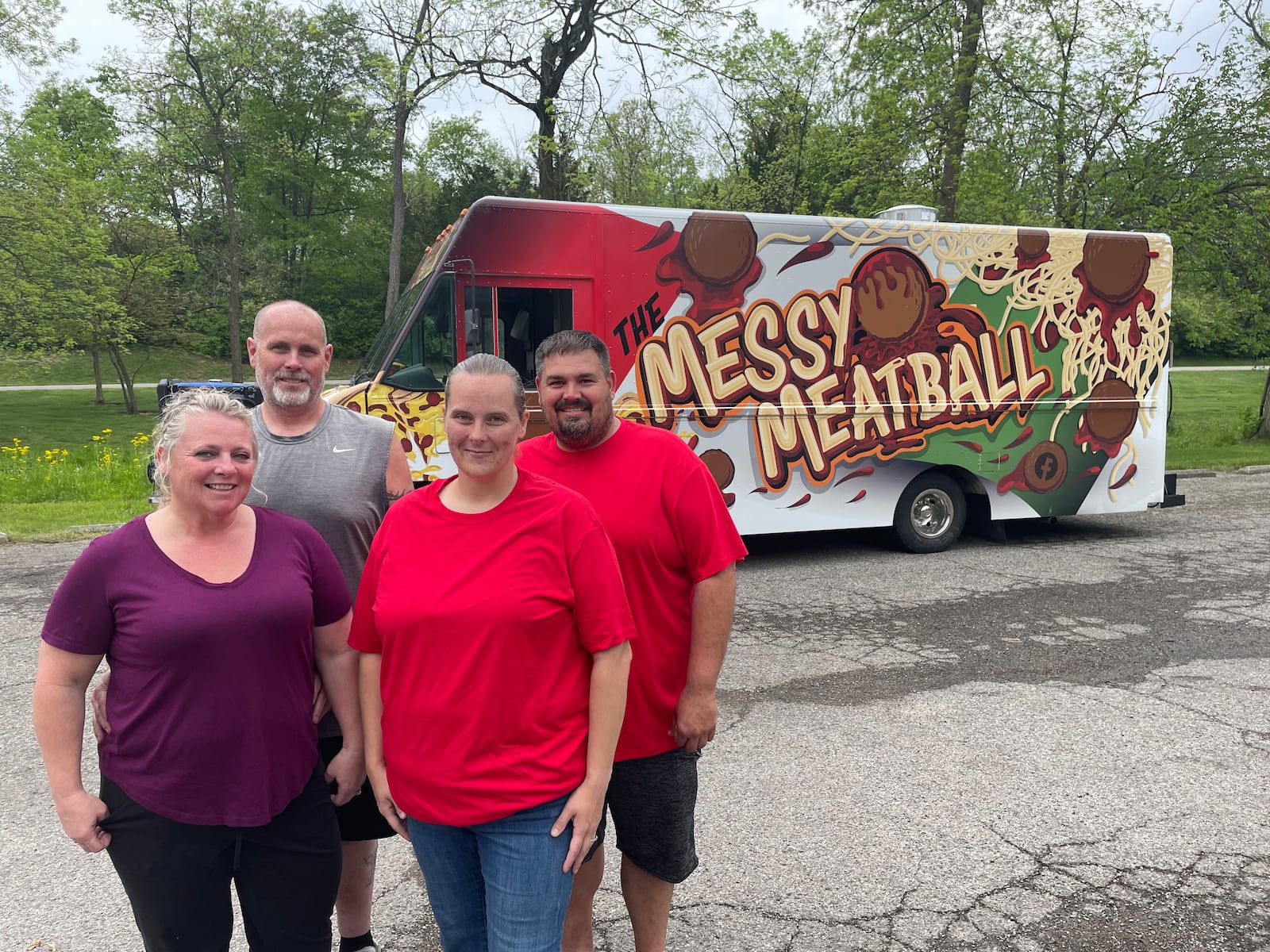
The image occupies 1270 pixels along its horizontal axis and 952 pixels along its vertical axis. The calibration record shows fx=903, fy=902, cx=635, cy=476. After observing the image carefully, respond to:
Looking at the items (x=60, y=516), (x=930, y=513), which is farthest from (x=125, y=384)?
(x=930, y=513)

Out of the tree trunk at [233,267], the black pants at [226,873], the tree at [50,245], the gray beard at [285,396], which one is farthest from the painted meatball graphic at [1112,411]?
the tree trunk at [233,267]

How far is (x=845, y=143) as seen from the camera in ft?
56.5

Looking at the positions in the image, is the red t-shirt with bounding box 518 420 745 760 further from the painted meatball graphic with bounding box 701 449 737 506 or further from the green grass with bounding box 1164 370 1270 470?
the green grass with bounding box 1164 370 1270 470

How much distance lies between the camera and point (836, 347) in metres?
8.09

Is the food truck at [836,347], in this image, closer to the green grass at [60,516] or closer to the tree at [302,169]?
the green grass at [60,516]

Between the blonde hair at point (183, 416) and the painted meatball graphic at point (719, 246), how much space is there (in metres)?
5.94

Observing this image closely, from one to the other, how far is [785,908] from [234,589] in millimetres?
2083

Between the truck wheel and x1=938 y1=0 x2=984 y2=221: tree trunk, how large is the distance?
8929mm

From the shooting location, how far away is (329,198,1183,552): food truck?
7125 mm

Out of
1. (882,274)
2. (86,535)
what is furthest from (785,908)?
(86,535)

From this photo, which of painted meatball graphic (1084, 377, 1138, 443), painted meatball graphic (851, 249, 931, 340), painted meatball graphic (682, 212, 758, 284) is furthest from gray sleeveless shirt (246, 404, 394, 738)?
painted meatball graphic (1084, 377, 1138, 443)

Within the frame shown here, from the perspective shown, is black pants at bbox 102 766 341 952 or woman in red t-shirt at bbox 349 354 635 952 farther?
black pants at bbox 102 766 341 952

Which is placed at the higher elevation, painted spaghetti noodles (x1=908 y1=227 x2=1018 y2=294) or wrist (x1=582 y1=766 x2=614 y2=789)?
painted spaghetti noodles (x1=908 y1=227 x2=1018 y2=294)

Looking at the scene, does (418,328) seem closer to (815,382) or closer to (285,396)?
(815,382)
